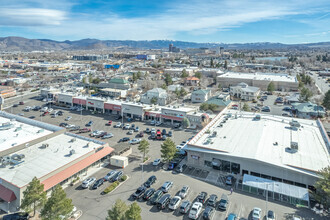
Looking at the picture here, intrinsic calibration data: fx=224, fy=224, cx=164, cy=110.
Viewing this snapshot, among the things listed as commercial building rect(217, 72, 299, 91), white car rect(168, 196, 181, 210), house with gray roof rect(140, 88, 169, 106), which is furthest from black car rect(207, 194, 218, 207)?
commercial building rect(217, 72, 299, 91)

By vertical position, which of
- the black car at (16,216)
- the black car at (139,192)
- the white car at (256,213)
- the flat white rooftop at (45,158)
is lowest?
the black car at (16,216)

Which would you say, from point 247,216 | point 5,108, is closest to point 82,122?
point 5,108

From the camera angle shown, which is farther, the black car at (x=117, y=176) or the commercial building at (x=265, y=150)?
the black car at (x=117, y=176)

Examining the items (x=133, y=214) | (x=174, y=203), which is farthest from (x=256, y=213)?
(x=133, y=214)

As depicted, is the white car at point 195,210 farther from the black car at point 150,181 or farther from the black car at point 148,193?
the black car at point 150,181

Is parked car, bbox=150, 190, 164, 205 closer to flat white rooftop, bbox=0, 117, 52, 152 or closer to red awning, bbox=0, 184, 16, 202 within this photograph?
red awning, bbox=0, 184, 16, 202

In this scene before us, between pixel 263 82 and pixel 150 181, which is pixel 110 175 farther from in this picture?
pixel 263 82

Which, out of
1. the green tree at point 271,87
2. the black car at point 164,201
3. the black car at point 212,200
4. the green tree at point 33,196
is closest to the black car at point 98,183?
the green tree at point 33,196
